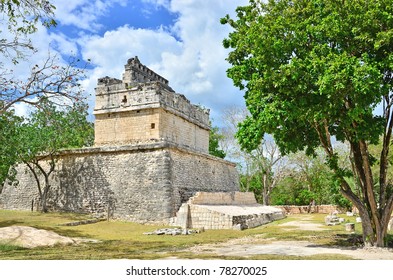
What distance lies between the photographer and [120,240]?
12.6 meters

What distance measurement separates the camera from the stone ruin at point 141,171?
17875 mm

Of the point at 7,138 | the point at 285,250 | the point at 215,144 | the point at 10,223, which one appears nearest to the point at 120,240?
the point at 285,250

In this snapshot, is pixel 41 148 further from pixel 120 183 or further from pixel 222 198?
pixel 222 198

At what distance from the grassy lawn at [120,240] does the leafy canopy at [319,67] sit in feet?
11.1

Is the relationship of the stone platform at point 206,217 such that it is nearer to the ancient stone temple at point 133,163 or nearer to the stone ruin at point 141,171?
the stone ruin at point 141,171

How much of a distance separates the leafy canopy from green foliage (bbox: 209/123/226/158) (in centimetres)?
2380

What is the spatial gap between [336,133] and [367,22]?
3600 millimetres

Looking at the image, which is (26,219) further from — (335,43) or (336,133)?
(335,43)

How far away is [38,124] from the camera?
69.9ft

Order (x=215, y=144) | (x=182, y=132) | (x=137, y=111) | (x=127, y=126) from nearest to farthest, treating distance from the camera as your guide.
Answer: (x=137, y=111) → (x=127, y=126) → (x=182, y=132) → (x=215, y=144)

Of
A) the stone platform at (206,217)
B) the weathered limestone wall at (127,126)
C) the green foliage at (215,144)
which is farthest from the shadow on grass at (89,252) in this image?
the green foliage at (215,144)

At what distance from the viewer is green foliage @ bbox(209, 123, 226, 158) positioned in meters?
35.0

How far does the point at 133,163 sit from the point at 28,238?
8.63m
